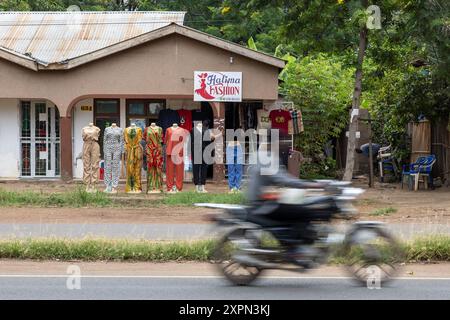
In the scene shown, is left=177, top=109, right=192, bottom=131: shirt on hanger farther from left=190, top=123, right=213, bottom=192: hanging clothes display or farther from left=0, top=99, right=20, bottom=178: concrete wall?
left=0, top=99, right=20, bottom=178: concrete wall

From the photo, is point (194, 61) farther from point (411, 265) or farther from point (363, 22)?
point (411, 265)

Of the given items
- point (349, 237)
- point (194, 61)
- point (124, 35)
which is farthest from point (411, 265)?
point (124, 35)

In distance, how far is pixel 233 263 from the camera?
29.1 ft

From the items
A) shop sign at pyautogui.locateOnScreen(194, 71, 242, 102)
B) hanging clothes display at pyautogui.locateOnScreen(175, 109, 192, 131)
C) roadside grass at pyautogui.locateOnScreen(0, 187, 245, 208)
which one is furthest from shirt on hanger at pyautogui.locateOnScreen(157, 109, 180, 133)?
roadside grass at pyautogui.locateOnScreen(0, 187, 245, 208)

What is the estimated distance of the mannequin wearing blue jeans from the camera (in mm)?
22453

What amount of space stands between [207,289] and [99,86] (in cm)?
1830

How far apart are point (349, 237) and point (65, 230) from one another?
7212 millimetres

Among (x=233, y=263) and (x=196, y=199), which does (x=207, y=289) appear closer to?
(x=233, y=263)

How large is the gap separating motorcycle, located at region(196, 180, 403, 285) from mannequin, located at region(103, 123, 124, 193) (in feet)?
44.6

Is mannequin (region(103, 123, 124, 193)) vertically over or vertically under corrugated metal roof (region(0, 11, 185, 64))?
under

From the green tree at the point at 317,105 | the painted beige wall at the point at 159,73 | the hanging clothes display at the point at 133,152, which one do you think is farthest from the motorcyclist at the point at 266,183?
the green tree at the point at 317,105

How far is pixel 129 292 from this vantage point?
333 inches

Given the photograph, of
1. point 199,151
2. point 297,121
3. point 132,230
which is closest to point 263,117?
point 297,121

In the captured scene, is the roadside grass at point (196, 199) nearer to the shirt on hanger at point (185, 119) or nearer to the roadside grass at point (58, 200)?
the roadside grass at point (58, 200)
